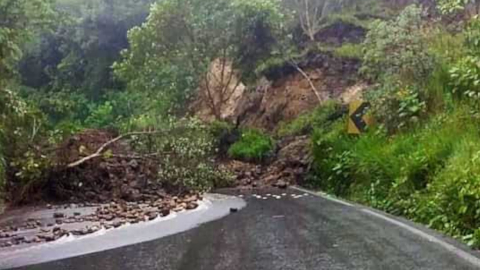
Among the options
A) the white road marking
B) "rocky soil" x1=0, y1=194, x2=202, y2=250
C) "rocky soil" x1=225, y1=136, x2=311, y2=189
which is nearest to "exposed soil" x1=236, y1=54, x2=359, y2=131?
"rocky soil" x1=225, y1=136, x2=311, y2=189

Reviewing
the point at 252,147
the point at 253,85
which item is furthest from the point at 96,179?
the point at 253,85

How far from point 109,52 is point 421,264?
27.1 m

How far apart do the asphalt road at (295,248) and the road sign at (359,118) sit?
13.0 feet

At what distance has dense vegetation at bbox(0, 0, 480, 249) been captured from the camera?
332 inches

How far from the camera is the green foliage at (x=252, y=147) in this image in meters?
16.0

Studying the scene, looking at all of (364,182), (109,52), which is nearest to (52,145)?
(364,182)

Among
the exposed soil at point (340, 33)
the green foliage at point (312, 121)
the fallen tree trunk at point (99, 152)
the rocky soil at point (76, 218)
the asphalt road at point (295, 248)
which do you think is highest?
the exposed soil at point (340, 33)

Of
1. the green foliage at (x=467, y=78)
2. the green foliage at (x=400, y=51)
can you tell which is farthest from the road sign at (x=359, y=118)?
the green foliage at (x=467, y=78)

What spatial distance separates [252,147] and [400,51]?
490cm

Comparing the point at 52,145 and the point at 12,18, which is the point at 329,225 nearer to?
the point at 52,145

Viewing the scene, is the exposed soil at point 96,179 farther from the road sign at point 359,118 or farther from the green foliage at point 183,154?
the road sign at point 359,118

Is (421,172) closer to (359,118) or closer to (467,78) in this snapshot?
(467,78)

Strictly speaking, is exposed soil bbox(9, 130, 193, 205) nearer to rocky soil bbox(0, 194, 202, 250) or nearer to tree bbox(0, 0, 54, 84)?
rocky soil bbox(0, 194, 202, 250)

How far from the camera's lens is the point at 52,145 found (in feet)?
36.2
